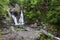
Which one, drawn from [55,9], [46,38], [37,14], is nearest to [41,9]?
[37,14]

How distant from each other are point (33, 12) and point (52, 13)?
5399mm

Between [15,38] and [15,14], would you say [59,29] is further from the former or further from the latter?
[15,14]

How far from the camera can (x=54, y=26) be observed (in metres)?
17.0

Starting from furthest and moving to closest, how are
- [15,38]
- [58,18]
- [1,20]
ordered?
[1,20]
[58,18]
[15,38]

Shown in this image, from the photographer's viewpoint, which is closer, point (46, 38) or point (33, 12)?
point (46, 38)

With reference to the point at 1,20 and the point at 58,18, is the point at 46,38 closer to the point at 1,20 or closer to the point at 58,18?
the point at 58,18

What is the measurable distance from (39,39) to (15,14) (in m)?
13.1

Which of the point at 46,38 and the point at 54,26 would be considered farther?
the point at 54,26

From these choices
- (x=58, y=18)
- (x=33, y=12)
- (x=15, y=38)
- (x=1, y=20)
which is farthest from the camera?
(x=33, y=12)

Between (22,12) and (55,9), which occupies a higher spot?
(55,9)

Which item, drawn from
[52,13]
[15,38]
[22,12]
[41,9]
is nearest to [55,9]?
[52,13]

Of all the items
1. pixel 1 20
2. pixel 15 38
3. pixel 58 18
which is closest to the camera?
pixel 15 38

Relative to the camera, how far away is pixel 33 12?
22.0 metres

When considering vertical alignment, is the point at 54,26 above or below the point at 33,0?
below
